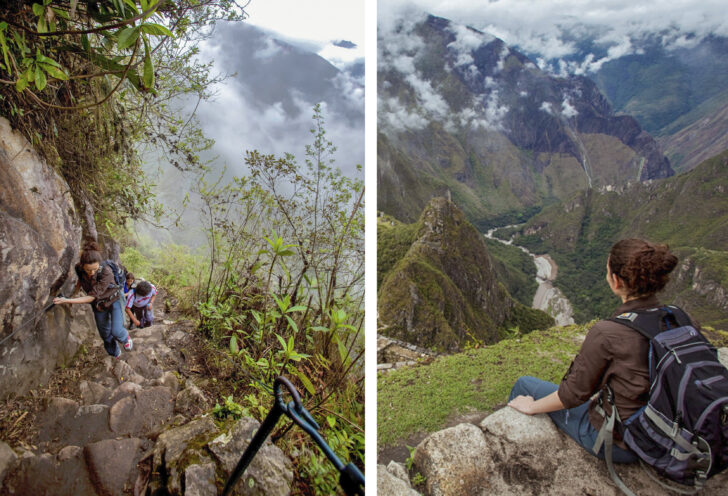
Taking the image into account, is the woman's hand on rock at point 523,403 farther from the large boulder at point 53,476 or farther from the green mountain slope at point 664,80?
the large boulder at point 53,476

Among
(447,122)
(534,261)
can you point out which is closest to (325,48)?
(447,122)

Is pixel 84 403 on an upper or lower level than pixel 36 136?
lower

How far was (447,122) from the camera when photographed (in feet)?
7.07

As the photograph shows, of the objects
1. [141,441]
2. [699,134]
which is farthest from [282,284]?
[699,134]

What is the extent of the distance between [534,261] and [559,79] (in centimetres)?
98

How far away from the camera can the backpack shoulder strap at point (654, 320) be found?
1284 millimetres

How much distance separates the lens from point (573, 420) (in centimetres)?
158

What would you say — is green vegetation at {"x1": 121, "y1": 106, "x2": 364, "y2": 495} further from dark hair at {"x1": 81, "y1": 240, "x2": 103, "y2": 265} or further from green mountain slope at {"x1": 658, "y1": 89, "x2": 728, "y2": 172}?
green mountain slope at {"x1": 658, "y1": 89, "x2": 728, "y2": 172}

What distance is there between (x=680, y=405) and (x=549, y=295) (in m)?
0.66

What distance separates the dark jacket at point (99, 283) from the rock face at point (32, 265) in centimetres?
5

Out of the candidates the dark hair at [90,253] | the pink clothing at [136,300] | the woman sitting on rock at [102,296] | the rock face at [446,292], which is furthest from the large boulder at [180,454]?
the rock face at [446,292]

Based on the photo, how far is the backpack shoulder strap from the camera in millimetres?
1284

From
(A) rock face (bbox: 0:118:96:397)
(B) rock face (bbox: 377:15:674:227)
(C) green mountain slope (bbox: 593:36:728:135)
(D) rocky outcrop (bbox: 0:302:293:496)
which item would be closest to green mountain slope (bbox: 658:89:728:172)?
(C) green mountain slope (bbox: 593:36:728:135)

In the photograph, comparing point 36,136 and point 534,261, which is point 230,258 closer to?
point 36,136
